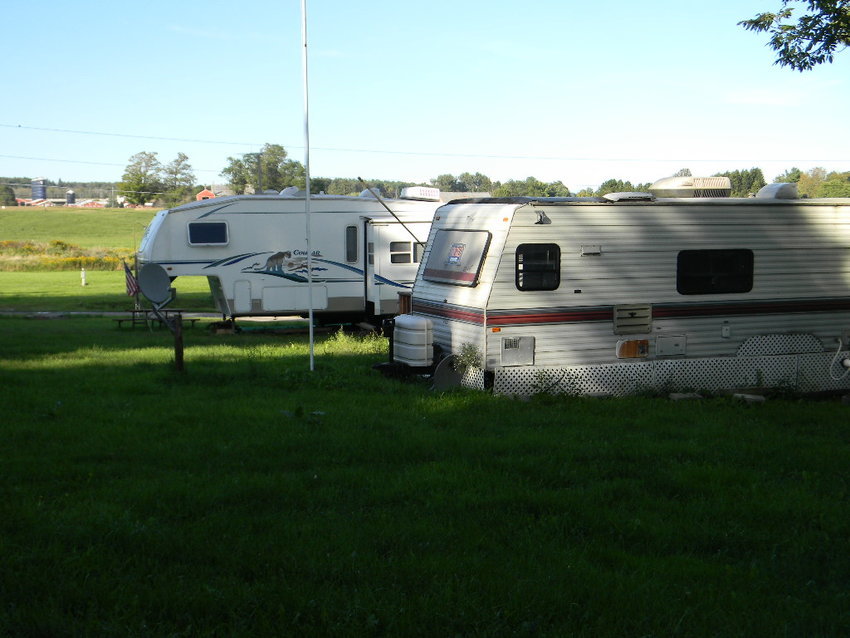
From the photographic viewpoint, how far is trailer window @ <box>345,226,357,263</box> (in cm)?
1883

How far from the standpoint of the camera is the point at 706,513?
5977 mm

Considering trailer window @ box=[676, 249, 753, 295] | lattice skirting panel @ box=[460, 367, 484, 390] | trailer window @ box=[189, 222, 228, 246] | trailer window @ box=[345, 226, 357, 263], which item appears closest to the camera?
lattice skirting panel @ box=[460, 367, 484, 390]

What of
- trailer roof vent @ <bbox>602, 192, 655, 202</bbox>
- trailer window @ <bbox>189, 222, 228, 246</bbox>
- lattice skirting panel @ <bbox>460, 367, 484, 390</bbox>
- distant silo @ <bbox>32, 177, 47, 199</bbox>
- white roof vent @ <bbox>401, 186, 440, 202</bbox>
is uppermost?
distant silo @ <bbox>32, 177, 47, 199</bbox>

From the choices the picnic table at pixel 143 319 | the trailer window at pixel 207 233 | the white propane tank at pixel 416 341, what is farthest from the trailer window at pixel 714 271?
the picnic table at pixel 143 319

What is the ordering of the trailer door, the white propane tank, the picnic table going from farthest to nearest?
the picnic table < the trailer door < the white propane tank

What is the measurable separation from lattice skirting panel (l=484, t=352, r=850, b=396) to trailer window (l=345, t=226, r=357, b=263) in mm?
8605

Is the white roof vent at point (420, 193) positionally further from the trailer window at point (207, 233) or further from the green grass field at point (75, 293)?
the green grass field at point (75, 293)

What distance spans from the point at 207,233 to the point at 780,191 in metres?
11.4

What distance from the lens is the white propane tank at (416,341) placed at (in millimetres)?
10984

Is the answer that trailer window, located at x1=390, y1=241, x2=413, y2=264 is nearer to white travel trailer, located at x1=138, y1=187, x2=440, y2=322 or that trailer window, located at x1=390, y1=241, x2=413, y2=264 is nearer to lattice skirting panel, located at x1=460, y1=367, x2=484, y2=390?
white travel trailer, located at x1=138, y1=187, x2=440, y2=322

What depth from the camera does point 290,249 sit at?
18.8 metres

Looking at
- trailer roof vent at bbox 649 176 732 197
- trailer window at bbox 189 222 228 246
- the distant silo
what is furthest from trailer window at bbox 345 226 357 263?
A: the distant silo

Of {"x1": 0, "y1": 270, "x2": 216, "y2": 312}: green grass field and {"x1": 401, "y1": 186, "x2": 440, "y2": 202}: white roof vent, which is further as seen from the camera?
{"x1": 0, "y1": 270, "x2": 216, "y2": 312}: green grass field

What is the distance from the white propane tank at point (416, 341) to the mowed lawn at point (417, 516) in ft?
3.26
